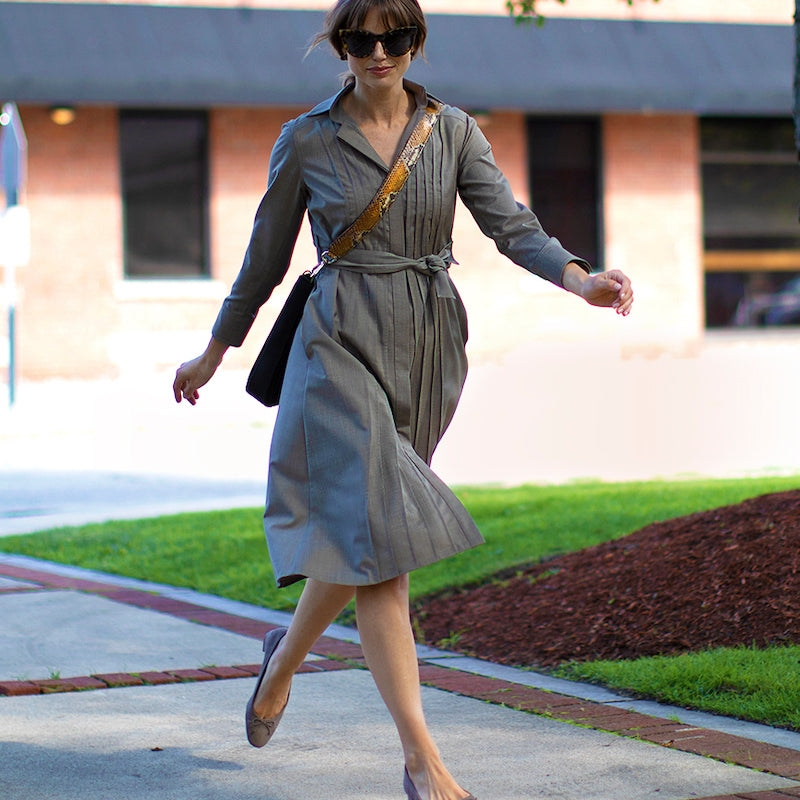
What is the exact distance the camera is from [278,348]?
11.6 ft

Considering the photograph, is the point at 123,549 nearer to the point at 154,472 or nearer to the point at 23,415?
the point at 154,472

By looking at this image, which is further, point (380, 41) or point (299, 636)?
point (299, 636)

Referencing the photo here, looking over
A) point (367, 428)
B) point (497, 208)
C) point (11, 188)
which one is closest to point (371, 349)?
point (367, 428)

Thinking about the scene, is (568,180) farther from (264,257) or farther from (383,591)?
(383,591)

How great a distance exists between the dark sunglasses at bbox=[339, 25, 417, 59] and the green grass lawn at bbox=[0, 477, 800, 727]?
214 centimetres

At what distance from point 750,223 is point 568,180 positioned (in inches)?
123

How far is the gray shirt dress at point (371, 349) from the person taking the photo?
3270 millimetres

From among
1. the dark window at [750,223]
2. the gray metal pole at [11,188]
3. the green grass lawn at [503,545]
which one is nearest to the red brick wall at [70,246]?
the gray metal pole at [11,188]

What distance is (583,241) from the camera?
69.1ft

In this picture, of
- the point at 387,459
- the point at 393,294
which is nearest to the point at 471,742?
the point at 387,459

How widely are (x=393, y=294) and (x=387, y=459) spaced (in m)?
0.39

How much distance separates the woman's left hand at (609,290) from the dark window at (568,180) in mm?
17674

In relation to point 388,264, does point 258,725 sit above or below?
below

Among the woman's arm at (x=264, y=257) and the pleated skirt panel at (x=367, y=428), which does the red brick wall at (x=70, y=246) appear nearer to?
the woman's arm at (x=264, y=257)
